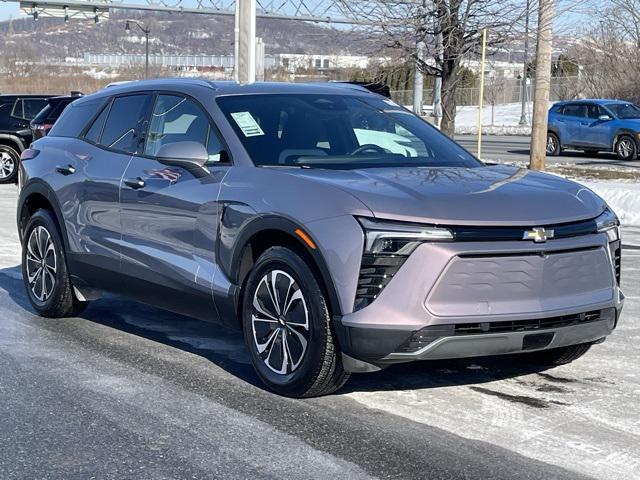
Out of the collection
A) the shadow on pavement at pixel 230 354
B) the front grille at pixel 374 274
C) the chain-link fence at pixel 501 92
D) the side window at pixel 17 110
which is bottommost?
the shadow on pavement at pixel 230 354

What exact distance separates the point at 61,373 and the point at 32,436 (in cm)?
121

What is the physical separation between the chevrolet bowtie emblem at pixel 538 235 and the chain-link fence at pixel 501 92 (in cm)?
4998

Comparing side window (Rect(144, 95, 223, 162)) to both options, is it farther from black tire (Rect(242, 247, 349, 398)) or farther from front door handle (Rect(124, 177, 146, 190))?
black tire (Rect(242, 247, 349, 398))

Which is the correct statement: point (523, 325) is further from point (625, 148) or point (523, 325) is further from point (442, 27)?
point (625, 148)

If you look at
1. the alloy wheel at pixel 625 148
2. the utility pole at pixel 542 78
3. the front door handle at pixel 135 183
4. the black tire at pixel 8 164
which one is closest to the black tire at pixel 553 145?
the alloy wheel at pixel 625 148

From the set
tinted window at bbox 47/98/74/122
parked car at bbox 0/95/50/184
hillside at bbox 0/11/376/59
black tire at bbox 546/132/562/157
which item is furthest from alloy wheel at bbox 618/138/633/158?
parked car at bbox 0/95/50/184

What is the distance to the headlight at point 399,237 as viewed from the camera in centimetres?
504

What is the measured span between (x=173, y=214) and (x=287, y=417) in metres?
1.61

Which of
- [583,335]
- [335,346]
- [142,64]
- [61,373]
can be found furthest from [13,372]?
[142,64]

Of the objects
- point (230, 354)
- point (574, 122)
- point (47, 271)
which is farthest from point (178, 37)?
point (230, 354)

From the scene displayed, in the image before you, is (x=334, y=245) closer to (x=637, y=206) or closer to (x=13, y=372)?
(x=13, y=372)

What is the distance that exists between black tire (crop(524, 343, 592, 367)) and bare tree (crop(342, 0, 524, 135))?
11822 mm

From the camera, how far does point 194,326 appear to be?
765 centimetres

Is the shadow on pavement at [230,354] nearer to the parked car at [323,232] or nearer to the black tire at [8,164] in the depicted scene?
the parked car at [323,232]
